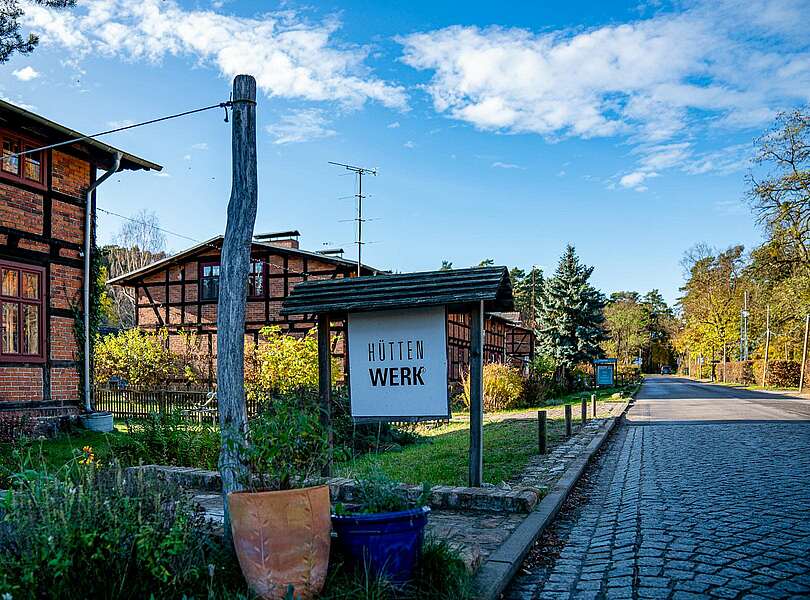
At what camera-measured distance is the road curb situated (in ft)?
15.7

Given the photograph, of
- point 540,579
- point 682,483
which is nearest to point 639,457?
point 682,483

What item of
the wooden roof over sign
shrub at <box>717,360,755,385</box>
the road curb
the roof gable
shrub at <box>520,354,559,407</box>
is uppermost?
the roof gable

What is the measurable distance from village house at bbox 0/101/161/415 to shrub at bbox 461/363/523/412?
14.0 metres

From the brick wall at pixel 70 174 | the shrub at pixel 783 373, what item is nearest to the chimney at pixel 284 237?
the brick wall at pixel 70 174

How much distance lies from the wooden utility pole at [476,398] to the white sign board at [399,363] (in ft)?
1.11

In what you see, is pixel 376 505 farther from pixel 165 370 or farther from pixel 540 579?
pixel 165 370

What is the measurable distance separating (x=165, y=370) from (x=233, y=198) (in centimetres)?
2636

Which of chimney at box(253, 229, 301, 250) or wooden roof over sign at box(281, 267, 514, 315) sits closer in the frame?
wooden roof over sign at box(281, 267, 514, 315)

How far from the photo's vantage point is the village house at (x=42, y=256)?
14.5 meters

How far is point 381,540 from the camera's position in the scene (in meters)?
4.24

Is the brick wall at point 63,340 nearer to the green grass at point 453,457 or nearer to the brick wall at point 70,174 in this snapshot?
the brick wall at point 70,174

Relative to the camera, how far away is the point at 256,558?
3889mm

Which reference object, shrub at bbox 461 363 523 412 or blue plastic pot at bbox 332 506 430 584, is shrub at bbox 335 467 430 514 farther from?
shrub at bbox 461 363 523 412

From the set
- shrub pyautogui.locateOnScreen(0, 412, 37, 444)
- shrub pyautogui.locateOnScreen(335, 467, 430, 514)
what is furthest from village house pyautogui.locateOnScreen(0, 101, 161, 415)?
shrub pyautogui.locateOnScreen(335, 467, 430, 514)
